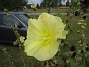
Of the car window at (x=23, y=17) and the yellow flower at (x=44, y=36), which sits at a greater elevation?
the yellow flower at (x=44, y=36)

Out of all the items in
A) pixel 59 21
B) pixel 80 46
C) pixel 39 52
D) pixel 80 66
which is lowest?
pixel 80 66

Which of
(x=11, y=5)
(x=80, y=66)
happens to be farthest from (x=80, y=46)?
(x=11, y=5)

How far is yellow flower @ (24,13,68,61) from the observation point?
128 cm

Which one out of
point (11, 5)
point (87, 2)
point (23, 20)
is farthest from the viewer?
point (11, 5)

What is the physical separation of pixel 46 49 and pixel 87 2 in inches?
29.8

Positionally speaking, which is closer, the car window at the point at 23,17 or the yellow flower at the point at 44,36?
the yellow flower at the point at 44,36

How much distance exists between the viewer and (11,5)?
56.0ft

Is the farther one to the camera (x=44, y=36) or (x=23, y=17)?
(x=23, y=17)

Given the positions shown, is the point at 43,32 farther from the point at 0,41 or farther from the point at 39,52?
the point at 0,41

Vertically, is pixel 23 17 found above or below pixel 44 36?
below

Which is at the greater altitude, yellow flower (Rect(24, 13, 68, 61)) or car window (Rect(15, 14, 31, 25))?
yellow flower (Rect(24, 13, 68, 61))

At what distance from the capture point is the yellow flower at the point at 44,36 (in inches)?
50.4

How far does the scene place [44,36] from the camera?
1.37m

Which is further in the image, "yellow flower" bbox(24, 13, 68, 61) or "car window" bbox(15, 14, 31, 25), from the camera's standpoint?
"car window" bbox(15, 14, 31, 25)
